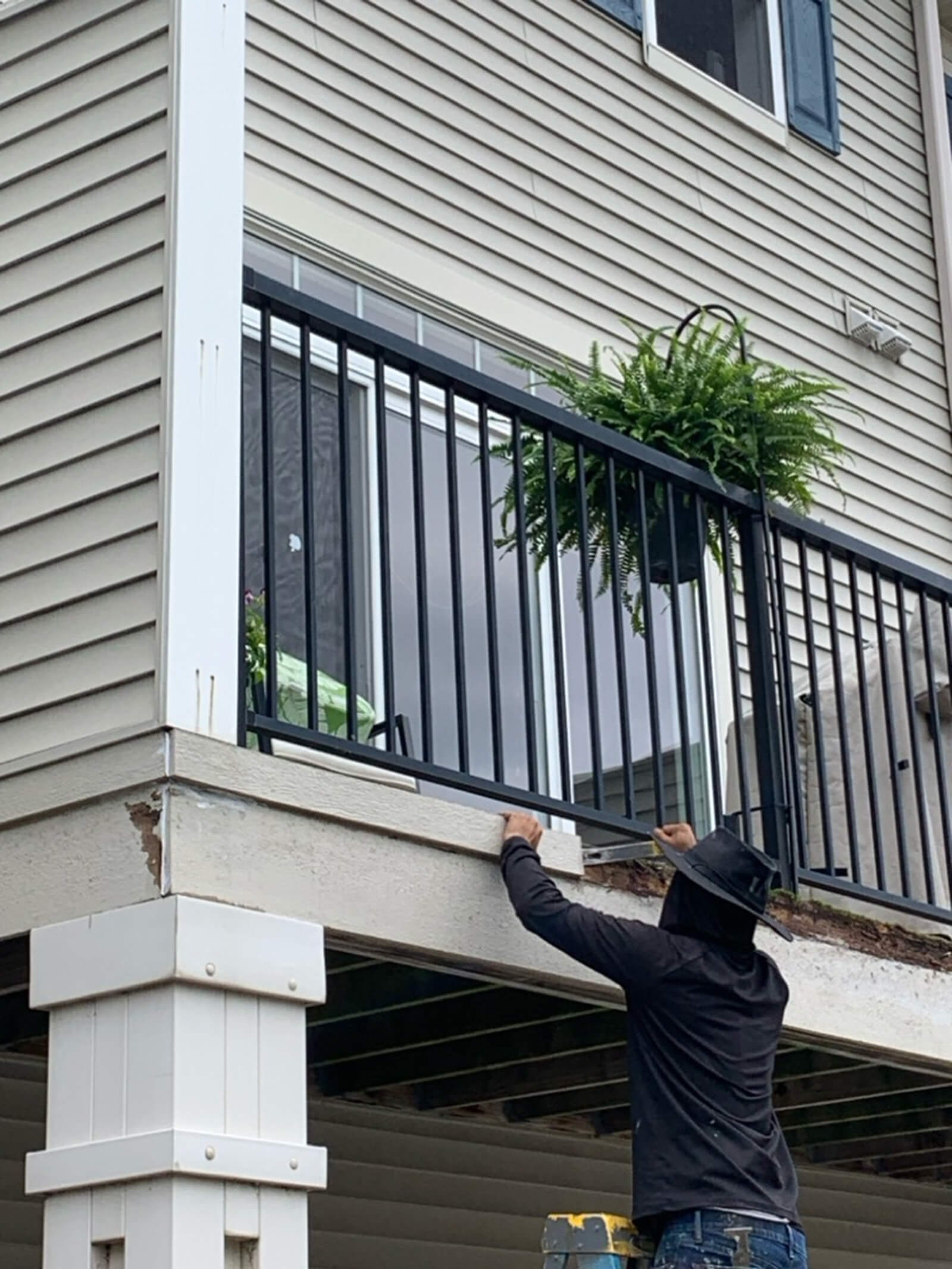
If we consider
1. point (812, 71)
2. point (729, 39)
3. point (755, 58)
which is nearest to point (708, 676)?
point (729, 39)

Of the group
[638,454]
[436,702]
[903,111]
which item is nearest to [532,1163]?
[436,702]

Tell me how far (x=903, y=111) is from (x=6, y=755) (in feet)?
24.3

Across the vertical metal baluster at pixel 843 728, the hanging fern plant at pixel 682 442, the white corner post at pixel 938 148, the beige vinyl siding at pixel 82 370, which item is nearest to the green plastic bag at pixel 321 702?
the hanging fern plant at pixel 682 442

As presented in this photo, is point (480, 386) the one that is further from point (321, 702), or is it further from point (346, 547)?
point (321, 702)

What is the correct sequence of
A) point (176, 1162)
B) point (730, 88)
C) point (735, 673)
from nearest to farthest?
1. point (176, 1162)
2. point (735, 673)
3. point (730, 88)

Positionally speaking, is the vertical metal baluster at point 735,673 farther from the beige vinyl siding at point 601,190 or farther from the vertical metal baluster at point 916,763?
the beige vinyl siding at point 601,190

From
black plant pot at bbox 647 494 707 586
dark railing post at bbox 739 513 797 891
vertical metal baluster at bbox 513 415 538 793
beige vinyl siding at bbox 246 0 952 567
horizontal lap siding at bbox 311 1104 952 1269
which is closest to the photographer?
vertical metal baluster at bbox 513 415 538 793

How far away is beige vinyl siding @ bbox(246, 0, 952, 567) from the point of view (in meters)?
7.13

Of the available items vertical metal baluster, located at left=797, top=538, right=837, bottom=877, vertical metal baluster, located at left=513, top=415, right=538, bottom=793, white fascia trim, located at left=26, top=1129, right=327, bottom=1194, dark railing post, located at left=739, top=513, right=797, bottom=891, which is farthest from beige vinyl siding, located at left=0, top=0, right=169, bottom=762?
vertical metal baluster, located at left=797, top=538, right=837, bottom=877

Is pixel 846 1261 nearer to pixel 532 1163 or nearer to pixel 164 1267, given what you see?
pixel 532 1163

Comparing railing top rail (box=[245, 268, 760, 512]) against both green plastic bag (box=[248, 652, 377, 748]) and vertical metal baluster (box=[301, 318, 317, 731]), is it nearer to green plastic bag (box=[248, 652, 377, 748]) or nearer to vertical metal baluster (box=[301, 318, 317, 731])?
vertical metal baluster (box=[301, 318, 317, 731])

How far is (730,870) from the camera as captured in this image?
4426 millimetres

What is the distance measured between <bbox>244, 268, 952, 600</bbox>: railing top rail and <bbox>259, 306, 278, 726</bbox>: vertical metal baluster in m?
0.12

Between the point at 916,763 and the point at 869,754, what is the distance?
1.18 ft
